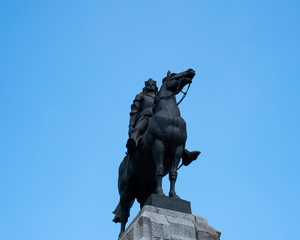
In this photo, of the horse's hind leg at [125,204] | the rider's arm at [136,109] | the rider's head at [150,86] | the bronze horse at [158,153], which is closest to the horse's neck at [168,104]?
the bronze horse at [158,153]

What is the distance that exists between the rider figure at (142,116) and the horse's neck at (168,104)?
25.8 inches


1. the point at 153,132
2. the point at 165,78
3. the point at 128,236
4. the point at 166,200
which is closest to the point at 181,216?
the point at 166,200

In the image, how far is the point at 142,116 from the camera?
13.2 m

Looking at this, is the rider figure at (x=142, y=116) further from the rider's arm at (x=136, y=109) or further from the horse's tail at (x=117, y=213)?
the horse's tail at (x=117, y=213)

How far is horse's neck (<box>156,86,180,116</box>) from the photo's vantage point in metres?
11.9

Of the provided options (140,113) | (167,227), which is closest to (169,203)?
(167,227)

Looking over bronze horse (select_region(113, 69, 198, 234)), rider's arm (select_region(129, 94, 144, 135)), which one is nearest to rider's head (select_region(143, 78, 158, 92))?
rider's arm (select_region(129, 94, 144, 135))

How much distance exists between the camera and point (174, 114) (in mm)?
11867

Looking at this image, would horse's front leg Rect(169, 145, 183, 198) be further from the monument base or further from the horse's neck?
the horse's neck

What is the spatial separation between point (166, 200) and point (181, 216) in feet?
1.59

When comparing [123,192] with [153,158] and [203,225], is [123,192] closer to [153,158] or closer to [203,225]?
[153,158]

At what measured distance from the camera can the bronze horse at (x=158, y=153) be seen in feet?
37.6

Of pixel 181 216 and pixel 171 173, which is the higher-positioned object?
pixel 171 173

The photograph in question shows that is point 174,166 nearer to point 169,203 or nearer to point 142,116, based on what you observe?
point 169,203
